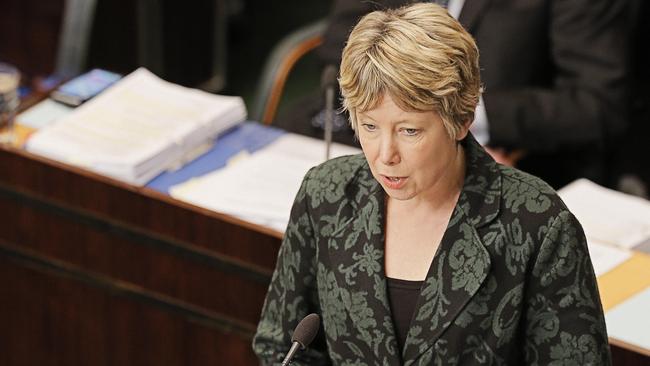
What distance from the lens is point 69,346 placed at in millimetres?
3416

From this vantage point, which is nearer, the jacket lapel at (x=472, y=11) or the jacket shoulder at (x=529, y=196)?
the jacket shoulder at (x=529, y=196)

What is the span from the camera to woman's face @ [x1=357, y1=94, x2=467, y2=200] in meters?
2.10

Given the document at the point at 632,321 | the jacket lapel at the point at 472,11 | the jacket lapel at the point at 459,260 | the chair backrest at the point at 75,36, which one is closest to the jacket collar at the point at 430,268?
the jacket lapel at the point at 459,260

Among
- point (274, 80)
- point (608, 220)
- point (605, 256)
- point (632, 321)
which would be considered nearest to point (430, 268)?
point (632, 321)

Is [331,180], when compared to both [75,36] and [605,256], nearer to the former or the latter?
[605,256]

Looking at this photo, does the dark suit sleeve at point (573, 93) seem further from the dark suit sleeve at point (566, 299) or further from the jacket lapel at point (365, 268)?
the dark suit sleeve at point (566, 299)

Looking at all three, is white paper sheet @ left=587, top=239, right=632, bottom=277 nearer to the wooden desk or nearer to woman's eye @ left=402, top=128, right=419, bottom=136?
the wooden desk

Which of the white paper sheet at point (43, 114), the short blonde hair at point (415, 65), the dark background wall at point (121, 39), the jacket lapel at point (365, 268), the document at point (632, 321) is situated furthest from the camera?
the dark background wall at point (121, 39)

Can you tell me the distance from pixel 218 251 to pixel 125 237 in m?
0.26

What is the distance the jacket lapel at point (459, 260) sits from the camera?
2.24 meters

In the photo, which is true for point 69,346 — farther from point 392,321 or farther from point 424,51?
point 424,51

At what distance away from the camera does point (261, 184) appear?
10.3 feet

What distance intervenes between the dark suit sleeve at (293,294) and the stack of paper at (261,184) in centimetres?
52

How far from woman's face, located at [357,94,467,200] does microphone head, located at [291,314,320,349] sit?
0.24 m
